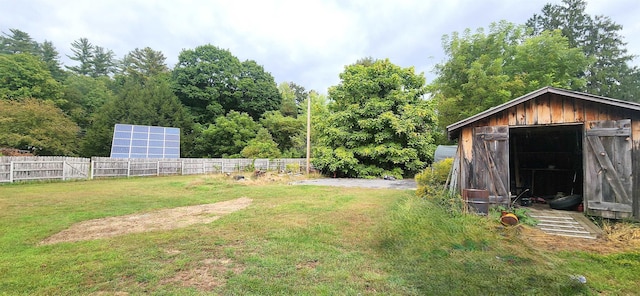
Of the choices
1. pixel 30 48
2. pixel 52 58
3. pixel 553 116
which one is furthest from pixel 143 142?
pixel 30 48

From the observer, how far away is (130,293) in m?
2.63

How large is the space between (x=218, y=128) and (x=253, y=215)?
68.3 ft

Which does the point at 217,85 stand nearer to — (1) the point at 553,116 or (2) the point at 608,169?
(1) the point at 553,116

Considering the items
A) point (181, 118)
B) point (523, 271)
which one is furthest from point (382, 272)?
point (181, 118)

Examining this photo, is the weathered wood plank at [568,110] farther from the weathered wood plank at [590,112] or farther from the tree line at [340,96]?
the tree line at [340,96]

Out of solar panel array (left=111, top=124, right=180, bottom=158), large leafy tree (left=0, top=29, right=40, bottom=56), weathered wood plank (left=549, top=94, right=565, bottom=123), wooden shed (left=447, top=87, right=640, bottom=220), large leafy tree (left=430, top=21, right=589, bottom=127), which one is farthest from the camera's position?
large leafy tree (left=0, top=29, right=40, bottom=56)

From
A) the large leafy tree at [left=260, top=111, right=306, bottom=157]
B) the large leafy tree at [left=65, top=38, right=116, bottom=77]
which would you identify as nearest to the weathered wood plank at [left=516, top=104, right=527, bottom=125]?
the large leafy tree at [left=260, top=111, right=306, bottom=157]

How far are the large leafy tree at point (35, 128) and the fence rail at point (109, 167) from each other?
8.51 meters

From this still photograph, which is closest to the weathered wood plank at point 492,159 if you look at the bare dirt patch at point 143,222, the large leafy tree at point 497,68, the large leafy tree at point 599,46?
the bare dirt patch at point 143,222

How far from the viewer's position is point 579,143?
27.2 feet

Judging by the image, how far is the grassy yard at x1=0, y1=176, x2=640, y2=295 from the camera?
2848 millimetres

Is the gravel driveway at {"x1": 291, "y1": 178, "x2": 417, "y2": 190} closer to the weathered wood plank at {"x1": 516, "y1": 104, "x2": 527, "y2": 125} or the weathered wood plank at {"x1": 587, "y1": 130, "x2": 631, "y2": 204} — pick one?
the weathered wood plank at {"x1": 516, "y1": 104, "x2": 527, "y2": 125}

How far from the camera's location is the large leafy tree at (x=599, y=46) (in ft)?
80.5

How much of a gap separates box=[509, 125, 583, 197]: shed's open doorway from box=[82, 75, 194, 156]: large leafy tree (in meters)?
25.6
